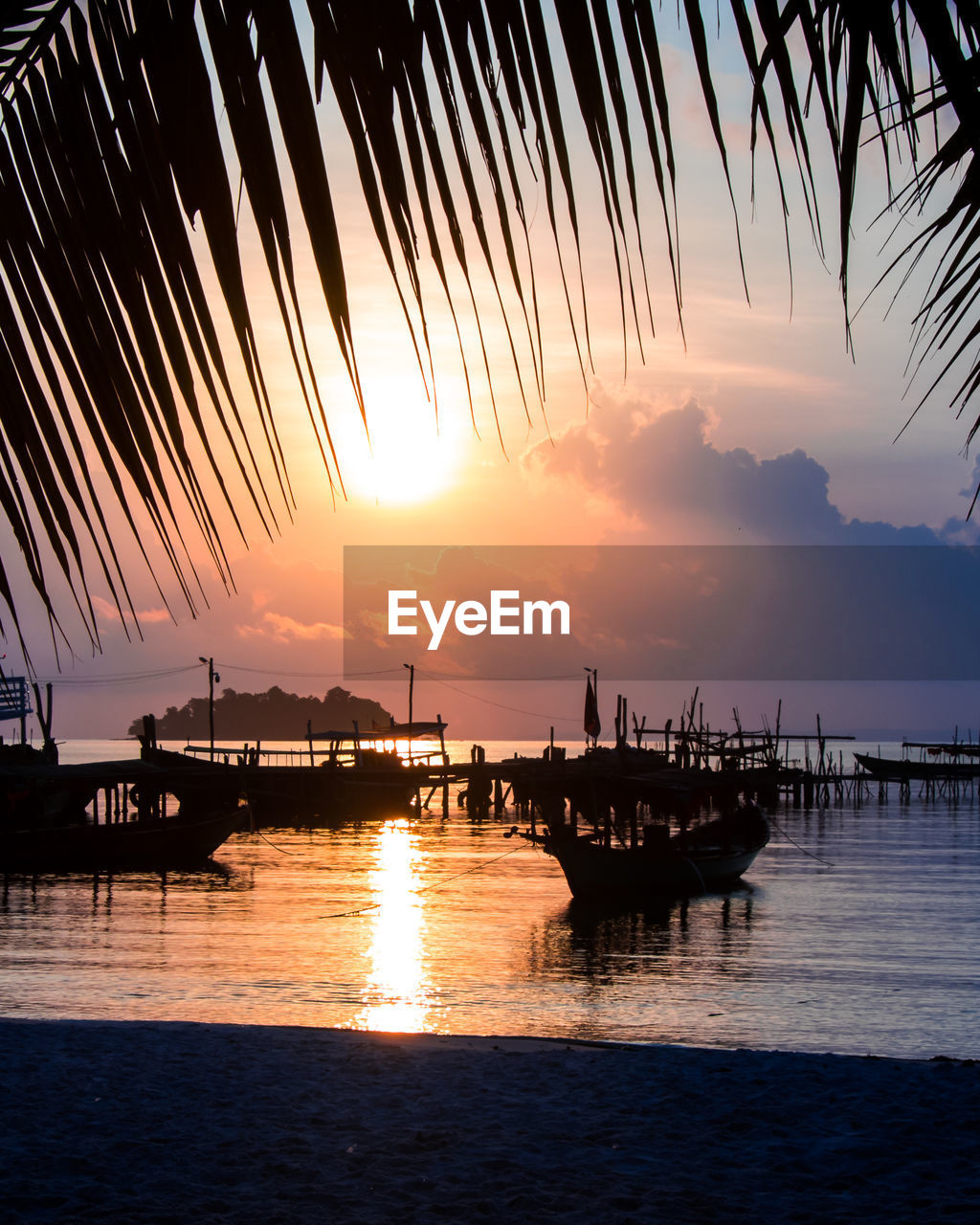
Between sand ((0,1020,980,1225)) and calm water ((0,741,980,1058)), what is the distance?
8.17m

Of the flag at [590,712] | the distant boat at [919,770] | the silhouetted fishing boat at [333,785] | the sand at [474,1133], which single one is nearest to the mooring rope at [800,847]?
the flag at [590,712]

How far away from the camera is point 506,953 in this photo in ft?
83.5

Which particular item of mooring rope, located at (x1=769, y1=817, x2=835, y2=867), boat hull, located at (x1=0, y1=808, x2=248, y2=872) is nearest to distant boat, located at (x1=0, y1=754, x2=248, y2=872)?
boat hull, located at (x1=0, y1=808, x2=248, y2=872)

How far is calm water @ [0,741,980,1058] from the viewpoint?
1781 cm

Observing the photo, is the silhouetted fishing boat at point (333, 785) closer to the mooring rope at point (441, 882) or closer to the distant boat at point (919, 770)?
the mooring rope at point (441, 882)

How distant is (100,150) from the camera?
122 cm

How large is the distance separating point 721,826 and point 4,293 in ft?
121

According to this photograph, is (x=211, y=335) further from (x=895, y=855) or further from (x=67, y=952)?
(x=895, y=855)

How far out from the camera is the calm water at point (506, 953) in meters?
17.8

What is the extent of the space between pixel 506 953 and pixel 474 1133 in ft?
63.7

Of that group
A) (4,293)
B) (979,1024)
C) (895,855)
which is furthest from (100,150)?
(895,855)

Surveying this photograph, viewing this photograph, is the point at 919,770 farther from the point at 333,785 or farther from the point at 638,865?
the point at 638,865

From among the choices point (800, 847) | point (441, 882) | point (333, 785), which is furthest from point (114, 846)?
point (800, 847)

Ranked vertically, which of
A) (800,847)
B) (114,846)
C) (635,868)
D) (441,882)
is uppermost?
(635,868)
